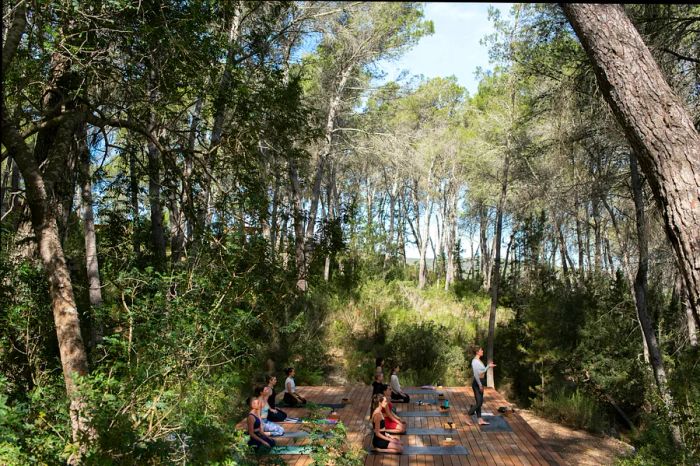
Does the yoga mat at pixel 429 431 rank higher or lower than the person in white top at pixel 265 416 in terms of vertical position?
lower

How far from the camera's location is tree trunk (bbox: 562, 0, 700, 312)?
264cm

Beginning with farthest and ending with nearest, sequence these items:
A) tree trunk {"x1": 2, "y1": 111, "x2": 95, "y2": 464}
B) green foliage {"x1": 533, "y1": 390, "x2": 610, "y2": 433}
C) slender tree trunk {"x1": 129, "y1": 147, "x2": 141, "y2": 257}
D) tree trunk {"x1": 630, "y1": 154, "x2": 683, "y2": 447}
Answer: green foliage {"x1": 533, "y1": 390, "x2": 610, "y2": 433}
tree trunk {"x1": 630, "y1": 154, "x2": 683, "y2": 447}
slender tree trunk {"x1": 129, "y1": 147, "x2": 141, "y2": 257}
tree trunk {"x1": 2, "y1": 111, "x2": 95, "y2": 464}

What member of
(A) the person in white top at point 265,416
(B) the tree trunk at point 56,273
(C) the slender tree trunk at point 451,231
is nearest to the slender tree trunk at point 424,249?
(C) the slender tree trunk at point 451,231

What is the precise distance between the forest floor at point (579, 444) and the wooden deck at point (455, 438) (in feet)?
5.55

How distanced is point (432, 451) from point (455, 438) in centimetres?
78

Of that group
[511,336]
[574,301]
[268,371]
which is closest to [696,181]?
[268,371]

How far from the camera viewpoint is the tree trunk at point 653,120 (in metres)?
2.64

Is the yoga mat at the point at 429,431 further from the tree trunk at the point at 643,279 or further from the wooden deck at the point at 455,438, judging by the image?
the tree trunk at the point at 643,279

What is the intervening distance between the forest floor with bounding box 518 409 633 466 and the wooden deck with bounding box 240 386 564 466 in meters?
1.69

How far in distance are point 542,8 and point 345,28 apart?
720 centimetres

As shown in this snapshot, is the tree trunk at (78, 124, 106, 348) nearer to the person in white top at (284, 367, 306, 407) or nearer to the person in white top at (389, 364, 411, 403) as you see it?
the person in white top at (284, 367, 306, 407)

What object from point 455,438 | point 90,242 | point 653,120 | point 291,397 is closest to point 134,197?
point 90,242

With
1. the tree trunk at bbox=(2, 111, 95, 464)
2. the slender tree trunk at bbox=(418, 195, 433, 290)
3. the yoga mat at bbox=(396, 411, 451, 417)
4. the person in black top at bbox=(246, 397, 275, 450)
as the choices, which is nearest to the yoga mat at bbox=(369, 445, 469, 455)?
the person in black top at bbox=(246, 397, 275, 450)

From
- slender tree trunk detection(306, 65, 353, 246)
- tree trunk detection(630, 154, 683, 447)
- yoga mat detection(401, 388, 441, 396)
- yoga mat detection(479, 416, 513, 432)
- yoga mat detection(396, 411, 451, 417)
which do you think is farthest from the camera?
slender tree trunk detection(306, 65, 353, 246)
